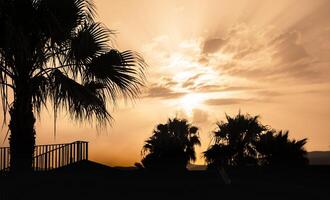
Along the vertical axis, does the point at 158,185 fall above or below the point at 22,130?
below

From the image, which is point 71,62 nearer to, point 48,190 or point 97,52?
point 97,52

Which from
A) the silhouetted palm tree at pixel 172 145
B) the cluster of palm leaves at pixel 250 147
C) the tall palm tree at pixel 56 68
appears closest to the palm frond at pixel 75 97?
the tall palm tree at pixel 56 68

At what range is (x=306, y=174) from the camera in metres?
12.7

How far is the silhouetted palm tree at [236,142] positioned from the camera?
104 feet

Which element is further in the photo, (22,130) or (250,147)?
(250,147)

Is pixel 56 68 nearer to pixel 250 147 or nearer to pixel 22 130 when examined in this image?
pixel 22 130

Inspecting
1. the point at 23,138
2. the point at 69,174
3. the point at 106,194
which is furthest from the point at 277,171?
the point at 23,138

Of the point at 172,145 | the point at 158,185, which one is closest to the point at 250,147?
the point at 172,145

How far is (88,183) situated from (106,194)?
1.62ft

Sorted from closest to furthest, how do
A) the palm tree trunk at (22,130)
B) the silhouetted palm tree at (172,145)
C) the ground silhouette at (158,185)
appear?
1. the ground silhouette at (158,185)
2. the palm tree trunk at (22,130)
3. the silhouetted palm tree at (172,145)

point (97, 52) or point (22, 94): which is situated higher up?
point (97, 52)

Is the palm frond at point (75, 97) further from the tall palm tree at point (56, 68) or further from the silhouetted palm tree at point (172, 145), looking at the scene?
the silhouetted palm tree at point (172, 145)

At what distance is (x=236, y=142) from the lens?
108 feet

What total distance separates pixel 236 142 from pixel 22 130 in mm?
21649
